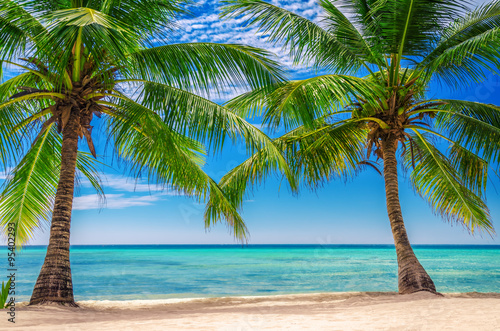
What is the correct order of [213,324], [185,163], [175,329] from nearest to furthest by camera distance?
[175,329] < [213,324] < [185,163]

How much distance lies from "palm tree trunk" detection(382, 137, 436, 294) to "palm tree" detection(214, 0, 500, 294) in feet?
0.06

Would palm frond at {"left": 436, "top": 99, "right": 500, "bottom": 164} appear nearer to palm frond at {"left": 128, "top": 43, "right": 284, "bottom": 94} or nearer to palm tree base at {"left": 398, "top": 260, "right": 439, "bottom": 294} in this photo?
palm tree base at {"left": 398, "top": 260, "right": 439, "bottom": 294}

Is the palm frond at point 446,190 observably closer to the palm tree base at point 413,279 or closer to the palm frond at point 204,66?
the palm tree base at point 413,279

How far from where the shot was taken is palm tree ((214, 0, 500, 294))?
730 centimetres

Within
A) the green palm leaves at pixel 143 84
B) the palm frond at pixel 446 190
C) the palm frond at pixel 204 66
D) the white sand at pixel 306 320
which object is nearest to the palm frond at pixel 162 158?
the green palm leaves at pixel 143 84

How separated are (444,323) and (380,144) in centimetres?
500

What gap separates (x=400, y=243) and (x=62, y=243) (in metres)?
5.93

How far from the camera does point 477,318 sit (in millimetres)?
4539

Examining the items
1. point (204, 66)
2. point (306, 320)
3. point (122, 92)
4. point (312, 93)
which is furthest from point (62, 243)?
point (312, 93)

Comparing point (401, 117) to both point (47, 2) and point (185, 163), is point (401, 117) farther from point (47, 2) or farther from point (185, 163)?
point (47, 2)

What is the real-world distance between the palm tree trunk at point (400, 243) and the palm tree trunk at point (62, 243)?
571 cm

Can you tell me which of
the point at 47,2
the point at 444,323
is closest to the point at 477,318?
the point at 444,323

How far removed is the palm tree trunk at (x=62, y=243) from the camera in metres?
6.01

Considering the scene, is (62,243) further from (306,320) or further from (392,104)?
(392,104)
